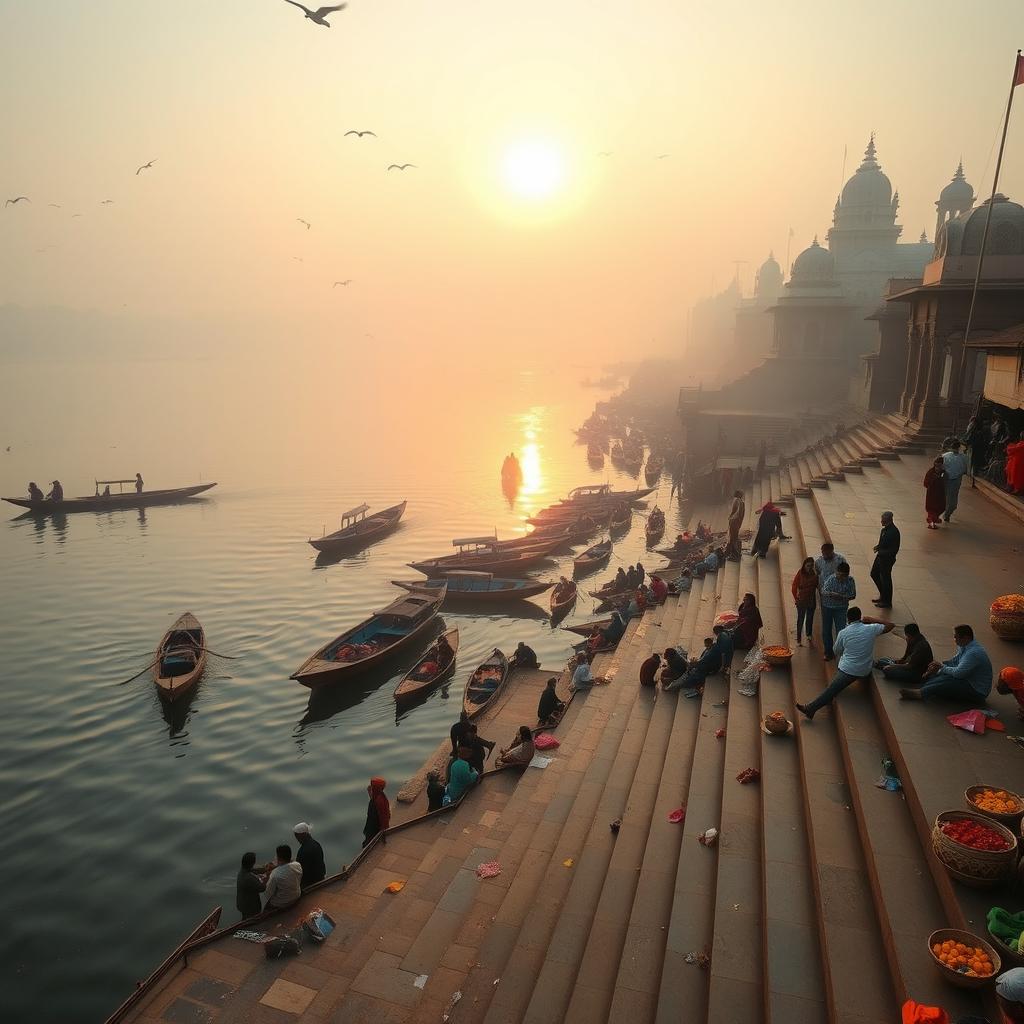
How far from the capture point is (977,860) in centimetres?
642

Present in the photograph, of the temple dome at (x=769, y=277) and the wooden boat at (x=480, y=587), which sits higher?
the temple dome at (x=769, y=277)

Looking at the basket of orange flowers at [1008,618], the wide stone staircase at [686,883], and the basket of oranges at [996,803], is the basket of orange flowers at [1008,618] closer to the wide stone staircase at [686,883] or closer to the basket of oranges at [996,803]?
the wide stone staircase at [686,883]

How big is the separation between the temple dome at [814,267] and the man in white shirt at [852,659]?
175 ft

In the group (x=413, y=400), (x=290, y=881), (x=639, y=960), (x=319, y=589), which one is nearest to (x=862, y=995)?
(x=639, y=960)

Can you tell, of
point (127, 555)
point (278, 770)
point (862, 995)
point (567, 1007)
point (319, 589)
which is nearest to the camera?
point (862, 995)

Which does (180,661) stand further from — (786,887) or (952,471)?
(952,471)

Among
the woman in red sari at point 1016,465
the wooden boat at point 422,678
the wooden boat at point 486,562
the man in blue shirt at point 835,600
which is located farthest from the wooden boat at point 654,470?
the man in blue shirt at point 835,600

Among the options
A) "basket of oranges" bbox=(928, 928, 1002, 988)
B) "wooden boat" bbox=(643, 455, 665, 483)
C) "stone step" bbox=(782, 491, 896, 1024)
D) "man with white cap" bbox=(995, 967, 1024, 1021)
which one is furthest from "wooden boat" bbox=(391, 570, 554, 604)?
"wooden boat" bbox=(643, 455, 665, 483)

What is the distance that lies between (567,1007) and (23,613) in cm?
3080

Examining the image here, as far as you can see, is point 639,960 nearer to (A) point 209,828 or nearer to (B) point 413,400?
(A) point 209,828

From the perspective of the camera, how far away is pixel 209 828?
16375 millimetres

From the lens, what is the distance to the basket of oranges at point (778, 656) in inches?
484

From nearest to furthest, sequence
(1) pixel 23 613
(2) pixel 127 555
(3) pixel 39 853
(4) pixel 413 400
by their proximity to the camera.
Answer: (3) pixel 39 853 → (1) pixel 23 613 → (2) pixel 127 555 → (4) pixel 413 400

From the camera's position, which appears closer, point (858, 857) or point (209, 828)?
point (858, 857)
